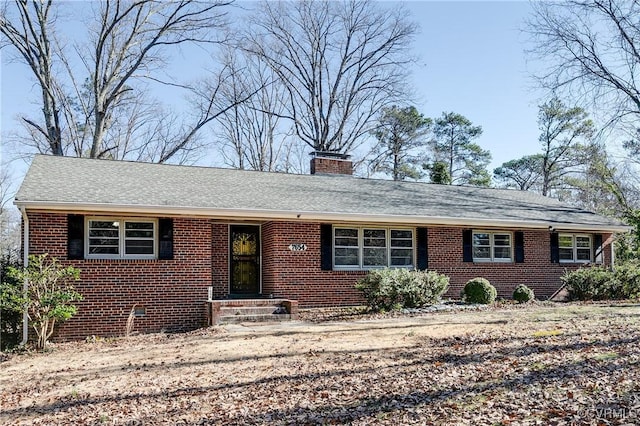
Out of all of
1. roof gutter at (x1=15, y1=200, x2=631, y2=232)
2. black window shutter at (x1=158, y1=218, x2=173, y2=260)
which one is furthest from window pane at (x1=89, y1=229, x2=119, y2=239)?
black window shutter at (x1=158, y1=218, x2=173, y2=260)

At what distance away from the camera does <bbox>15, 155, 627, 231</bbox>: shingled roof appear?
40.6 feet

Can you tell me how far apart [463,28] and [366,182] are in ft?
19.5

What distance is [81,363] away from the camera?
879cm

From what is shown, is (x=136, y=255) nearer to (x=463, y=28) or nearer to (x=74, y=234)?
(x=74, y=234)

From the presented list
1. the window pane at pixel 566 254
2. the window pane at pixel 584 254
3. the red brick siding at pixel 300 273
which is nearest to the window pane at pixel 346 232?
the red brick siding at pixel 300 273

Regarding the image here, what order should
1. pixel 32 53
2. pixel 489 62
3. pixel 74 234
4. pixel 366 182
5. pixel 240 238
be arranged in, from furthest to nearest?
1. pixel 32 53
2. pixel 366 182
3. pixel 489 62
4. pixel 240 238
5. pixel 74 234

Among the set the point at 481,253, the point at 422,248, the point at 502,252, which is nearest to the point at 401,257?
the point at 422,248

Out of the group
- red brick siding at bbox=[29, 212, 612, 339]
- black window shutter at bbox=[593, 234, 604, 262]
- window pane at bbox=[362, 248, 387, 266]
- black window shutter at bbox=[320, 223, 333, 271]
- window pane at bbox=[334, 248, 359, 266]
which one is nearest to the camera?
red brick siding at bbox=[29, 212, 612, 339]

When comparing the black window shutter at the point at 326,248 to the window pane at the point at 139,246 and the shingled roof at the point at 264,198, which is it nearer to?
the shingled roof at the point at 264,198

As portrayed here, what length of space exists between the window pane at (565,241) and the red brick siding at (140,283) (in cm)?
1100

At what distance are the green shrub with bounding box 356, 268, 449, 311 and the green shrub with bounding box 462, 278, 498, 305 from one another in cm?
127

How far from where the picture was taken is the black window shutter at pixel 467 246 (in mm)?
15992

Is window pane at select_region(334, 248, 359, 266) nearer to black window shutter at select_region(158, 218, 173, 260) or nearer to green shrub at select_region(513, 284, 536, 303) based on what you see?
black window shutter at select_region(158, 218, 173, 260)

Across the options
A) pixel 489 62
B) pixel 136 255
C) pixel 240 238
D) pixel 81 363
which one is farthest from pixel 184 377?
pixel 489 62
